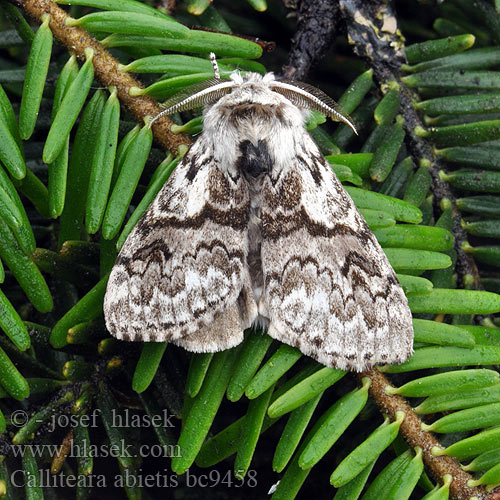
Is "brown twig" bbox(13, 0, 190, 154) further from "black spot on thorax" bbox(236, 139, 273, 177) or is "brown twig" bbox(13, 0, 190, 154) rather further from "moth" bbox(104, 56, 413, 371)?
"black spot on thorax" bbox(236, 139, 273, 177)

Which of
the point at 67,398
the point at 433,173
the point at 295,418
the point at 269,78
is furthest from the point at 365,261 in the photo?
the point at 67,398

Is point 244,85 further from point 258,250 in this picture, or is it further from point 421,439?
point 421,439

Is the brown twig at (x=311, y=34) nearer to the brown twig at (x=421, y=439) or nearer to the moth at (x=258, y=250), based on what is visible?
the moth at (x=258, y=250)

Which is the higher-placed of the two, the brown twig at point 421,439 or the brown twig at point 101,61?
the brown twig at point 101,61

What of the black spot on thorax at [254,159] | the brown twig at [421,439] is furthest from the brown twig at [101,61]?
the brown twig at [421,439]

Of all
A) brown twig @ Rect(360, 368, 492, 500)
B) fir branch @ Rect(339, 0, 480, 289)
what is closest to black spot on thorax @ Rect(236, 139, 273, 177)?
fir branch @ Rect(339, 0, 480, 289)

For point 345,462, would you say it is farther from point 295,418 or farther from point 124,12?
point 124,12
